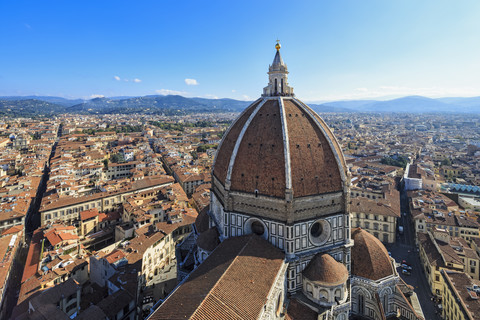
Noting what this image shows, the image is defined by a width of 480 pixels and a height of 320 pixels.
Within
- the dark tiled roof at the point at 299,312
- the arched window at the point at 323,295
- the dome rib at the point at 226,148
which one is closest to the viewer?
the dark tiled roof at the point at 299,312

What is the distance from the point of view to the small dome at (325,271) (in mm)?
16891

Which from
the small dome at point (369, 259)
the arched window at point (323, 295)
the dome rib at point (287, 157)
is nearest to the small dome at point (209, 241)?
the dome rib at point (287, 157)

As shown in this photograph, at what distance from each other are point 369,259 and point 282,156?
32.8ft

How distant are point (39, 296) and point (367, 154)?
9140 cm

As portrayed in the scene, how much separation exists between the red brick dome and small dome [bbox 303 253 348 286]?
4321mm

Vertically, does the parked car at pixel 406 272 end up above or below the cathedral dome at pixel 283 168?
below

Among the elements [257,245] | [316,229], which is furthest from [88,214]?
[316,229]

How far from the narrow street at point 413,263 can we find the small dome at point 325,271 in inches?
588

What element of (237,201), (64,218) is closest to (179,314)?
(237,201)

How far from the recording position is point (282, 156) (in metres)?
18.0

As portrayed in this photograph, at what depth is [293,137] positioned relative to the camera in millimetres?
18641

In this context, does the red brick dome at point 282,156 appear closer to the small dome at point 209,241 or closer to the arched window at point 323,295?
the small dome at point 209,241

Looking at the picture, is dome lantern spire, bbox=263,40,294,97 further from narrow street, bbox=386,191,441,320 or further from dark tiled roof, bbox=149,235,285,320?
narrow street, bbox=386,191,441,320

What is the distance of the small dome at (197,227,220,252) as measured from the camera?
66.8ft
